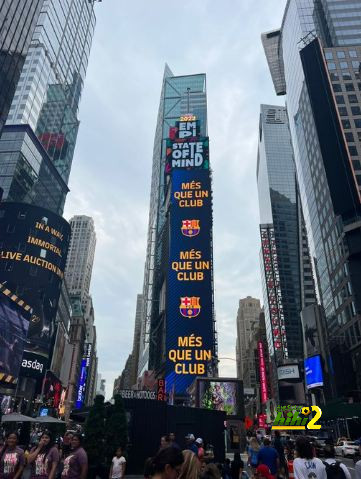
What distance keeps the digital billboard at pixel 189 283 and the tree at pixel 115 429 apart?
4080 cm

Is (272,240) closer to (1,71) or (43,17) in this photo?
(43,17)

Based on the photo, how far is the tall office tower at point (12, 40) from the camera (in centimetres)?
5269

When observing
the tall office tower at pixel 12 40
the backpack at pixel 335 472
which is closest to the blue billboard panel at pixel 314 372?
the tall office tower at pixel 12 40

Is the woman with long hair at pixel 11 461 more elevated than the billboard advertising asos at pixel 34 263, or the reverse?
the billboard advertising asos at pixel 34 263

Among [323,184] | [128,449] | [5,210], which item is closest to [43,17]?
[5,210]

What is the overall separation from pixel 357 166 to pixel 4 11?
217 feet

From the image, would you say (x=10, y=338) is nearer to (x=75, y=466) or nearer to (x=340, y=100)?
(x=75, y=466)

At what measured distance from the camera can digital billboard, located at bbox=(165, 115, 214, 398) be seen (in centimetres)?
6344

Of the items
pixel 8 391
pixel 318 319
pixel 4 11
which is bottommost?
pixel 8 391

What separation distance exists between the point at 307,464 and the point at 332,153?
83.7 meters

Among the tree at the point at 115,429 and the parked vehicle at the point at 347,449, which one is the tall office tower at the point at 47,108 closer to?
the tree at the point at 115,429

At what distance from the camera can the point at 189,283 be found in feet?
229

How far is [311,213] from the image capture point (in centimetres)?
9662

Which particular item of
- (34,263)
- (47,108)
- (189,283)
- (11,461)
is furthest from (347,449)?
(47,108)
